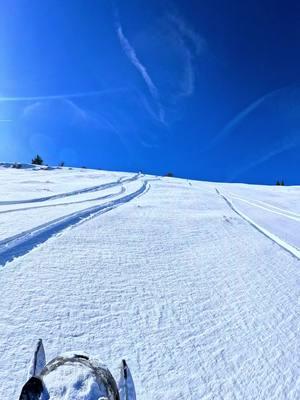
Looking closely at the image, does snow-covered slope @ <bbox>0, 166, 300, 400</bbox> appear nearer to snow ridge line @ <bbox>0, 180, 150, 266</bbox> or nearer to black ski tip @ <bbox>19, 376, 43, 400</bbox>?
snow ridge line @ <bbox>0, 180, 150, 266</bbox>

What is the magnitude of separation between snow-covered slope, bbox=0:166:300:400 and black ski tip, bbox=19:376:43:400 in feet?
0.63

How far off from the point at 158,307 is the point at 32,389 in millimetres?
877

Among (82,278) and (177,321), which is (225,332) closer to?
(177,321)

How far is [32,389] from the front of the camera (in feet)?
3.12

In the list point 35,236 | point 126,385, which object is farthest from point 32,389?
point 35,236

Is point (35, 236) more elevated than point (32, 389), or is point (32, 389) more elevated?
point (35, 236)

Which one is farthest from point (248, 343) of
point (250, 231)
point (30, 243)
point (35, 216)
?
point (35, 216)

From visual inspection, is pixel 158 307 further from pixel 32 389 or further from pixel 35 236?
pixel 35 236

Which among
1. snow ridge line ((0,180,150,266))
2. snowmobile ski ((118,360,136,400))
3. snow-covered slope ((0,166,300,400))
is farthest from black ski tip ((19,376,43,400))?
snow ridge line ((0,180,150,266))

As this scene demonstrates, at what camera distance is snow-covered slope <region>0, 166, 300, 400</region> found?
1.25 meters

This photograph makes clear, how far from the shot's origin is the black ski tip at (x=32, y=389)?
3.08ft

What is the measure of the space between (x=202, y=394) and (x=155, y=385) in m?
0.18

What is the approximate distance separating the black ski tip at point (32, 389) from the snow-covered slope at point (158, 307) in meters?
0.19

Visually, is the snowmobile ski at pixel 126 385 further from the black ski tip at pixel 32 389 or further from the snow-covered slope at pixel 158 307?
the black ski tip at pixel 32 389
